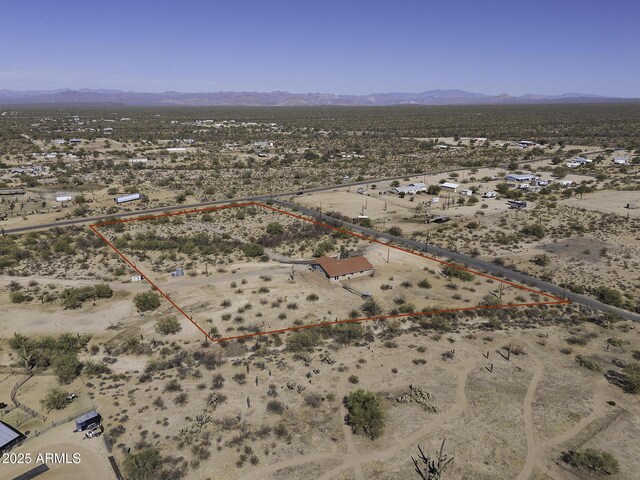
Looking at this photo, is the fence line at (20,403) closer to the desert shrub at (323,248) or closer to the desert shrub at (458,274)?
the desert shrub at (323,248)

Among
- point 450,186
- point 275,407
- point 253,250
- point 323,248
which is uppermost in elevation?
point 450,186

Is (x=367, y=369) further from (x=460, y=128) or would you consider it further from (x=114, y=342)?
(x=460, y=128)

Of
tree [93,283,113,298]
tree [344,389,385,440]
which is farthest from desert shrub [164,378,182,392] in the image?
tree [93,283,113,298]

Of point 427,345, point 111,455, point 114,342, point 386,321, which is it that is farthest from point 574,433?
point 114,342

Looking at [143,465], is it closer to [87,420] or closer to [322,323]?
[87,420]

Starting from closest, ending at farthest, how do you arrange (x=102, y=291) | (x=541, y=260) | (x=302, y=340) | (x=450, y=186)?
(x=302, y=340), (x=102, y=291), (x=541, y=260), (x=450, y=186)

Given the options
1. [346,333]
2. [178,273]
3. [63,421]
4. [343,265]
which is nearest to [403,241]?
[343,265]
